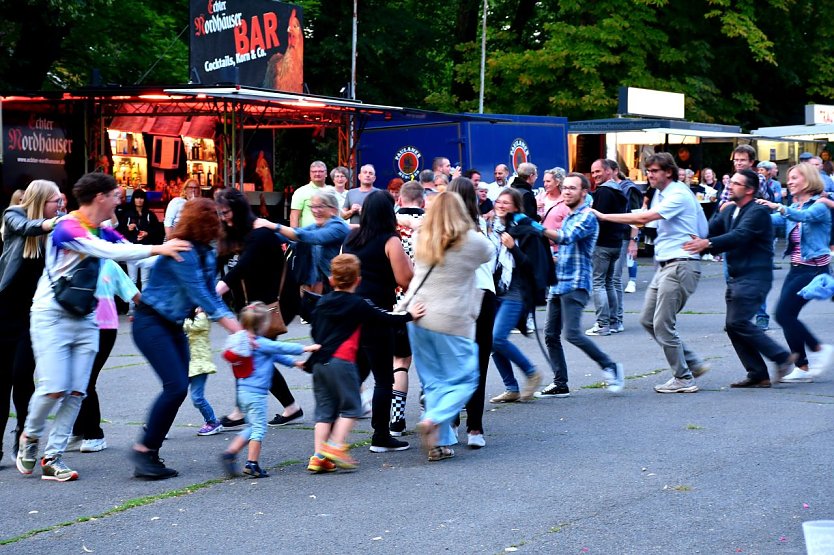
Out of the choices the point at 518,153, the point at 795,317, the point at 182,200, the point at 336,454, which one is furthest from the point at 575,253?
the point at 518,153

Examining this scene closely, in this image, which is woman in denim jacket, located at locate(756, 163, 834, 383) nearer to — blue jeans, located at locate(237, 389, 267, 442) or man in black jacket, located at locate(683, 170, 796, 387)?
man in black jacket, located at locate(683, 170, 796, 387)

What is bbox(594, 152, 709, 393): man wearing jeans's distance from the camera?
9984 millimetres

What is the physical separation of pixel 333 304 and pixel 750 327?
427cm

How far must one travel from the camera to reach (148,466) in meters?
7.26

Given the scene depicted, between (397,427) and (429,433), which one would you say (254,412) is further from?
(397,427)

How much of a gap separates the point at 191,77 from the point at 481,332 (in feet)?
48.2

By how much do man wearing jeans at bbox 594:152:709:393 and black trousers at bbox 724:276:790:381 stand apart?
44 centimetres

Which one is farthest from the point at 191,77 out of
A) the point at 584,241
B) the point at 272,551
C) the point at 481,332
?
the point at 272,551

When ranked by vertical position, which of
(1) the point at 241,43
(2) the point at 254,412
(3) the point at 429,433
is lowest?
(3) the point at 429,433

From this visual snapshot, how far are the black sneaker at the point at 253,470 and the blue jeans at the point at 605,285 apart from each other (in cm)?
733

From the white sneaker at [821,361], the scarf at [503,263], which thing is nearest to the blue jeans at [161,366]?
the scarf at [503,263]

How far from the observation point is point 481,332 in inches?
327

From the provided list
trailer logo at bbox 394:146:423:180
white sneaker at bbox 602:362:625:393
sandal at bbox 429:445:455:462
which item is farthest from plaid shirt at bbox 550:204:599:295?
trailer logo at bbox 394:146:423:180

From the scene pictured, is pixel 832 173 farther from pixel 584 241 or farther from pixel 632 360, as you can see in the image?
pixel 584 241
